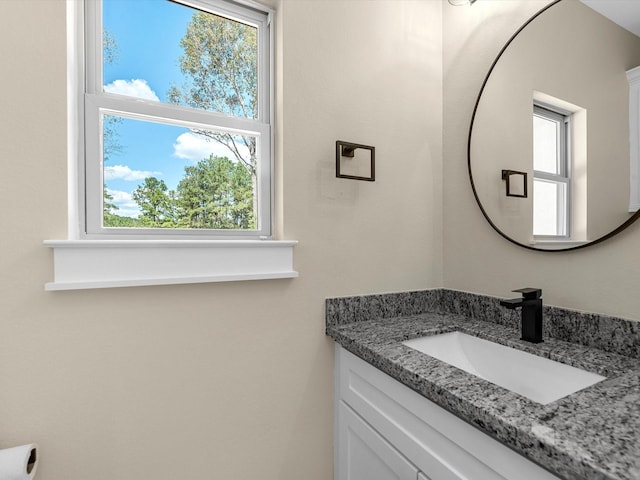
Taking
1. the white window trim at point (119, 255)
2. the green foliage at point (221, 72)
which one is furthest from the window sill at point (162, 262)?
the green foliage at point (221, 72)

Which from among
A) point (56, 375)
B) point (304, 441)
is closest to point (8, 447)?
point (56, 375)

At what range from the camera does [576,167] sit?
1.02m

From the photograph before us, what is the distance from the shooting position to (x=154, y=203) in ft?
3.67

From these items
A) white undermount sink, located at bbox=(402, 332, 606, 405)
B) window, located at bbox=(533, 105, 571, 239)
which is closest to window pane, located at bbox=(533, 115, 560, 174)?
window, located at bbox=(533, 105, 571, 239)

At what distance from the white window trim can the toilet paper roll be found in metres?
0.40

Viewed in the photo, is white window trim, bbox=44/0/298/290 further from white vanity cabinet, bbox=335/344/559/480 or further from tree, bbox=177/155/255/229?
white vanity cabinet, bbox=335/344/559/480

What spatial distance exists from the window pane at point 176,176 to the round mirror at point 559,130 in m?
0.97

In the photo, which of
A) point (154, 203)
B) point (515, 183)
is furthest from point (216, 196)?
point (515, 183)

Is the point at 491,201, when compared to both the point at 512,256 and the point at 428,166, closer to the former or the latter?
the point at 512,256

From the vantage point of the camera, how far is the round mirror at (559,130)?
3.05ft

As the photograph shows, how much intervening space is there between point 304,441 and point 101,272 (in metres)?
0.95

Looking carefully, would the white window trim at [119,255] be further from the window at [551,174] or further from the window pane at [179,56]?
the window at [551,174]

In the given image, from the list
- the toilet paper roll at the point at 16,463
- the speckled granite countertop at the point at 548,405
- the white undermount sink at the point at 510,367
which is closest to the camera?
the speckled granite countertop at the point at 548,405

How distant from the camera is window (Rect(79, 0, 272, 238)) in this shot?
1045mm
